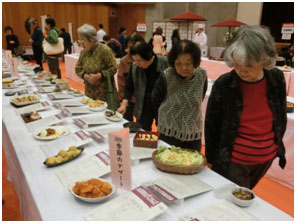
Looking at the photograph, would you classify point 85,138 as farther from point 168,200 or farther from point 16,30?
point 16,30

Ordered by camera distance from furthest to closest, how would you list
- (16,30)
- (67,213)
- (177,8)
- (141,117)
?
(177,8), (16,30), (141,117), (67,213)

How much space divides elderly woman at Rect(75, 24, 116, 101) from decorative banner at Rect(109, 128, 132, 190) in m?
1.48

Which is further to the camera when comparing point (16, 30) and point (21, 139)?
point (16, 30)

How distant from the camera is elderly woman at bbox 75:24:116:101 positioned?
2.29 metres

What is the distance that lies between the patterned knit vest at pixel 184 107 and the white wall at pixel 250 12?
335 inches

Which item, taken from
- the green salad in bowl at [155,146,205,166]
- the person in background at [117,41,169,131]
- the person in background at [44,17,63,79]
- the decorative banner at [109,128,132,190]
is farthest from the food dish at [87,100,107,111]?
the person in background at [44,17,63,79]

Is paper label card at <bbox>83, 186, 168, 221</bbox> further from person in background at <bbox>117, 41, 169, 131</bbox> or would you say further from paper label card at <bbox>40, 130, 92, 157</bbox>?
person in background at <bbox>117, 41, 169, 131</bbox>

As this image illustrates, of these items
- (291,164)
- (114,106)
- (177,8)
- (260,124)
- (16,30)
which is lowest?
(291,164)

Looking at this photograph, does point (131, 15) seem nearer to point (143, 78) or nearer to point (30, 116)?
point (143, 78)

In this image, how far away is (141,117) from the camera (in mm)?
2031

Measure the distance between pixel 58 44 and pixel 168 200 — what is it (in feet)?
13.1

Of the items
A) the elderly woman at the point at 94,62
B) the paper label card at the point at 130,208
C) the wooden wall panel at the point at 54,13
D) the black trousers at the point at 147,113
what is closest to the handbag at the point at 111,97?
the elderly woman at the point at 94,62

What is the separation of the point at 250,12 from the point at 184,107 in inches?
353

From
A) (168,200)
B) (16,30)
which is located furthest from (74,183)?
(16,30)
